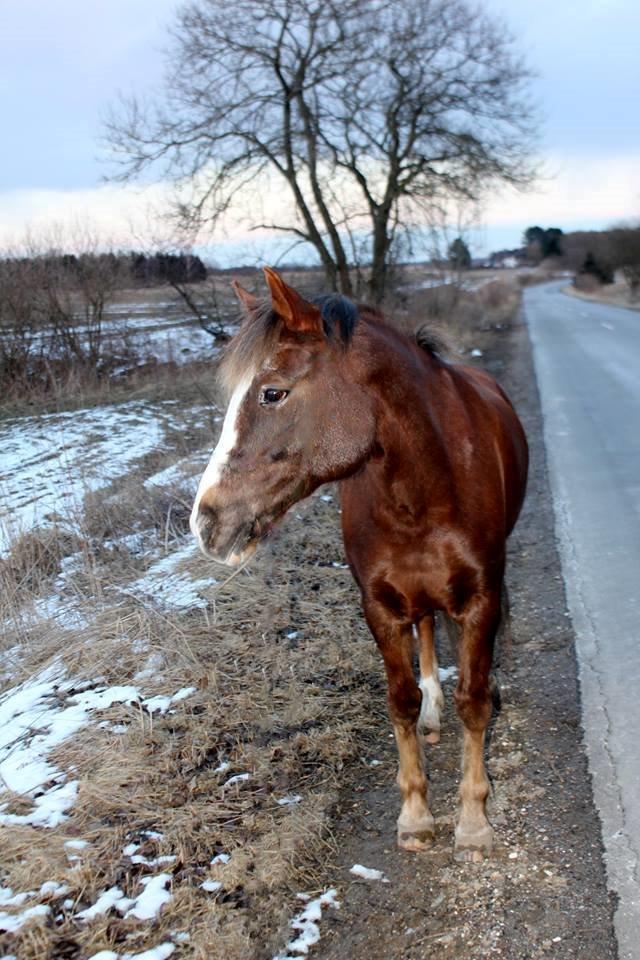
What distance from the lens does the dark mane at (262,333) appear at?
264 cm

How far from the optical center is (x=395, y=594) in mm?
3039

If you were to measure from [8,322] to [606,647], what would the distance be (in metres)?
13.9

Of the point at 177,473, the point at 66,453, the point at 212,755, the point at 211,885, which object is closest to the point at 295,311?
the point at 211,885

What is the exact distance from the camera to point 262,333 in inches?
104

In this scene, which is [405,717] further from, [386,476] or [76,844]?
[76,844]

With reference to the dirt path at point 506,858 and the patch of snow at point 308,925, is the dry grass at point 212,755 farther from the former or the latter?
the dirt path at point 506,858

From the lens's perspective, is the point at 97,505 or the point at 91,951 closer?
the point at 91,951

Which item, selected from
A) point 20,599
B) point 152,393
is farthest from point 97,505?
point 152,393

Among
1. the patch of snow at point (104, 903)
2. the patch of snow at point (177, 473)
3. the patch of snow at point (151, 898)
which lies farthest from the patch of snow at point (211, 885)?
the patch of snow at point (177, 473)

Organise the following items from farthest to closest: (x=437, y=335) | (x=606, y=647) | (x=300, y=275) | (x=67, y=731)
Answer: (x=300, y=275), (x=606, y=647), (x=67, y=731), (x=437, y=335)

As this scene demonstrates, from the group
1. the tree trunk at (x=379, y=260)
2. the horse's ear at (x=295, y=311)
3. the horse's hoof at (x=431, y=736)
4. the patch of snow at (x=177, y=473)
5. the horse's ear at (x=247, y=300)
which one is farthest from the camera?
the tree trunk at (x=379, y=260)

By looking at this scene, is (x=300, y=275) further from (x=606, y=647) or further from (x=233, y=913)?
(x=233, y=913)

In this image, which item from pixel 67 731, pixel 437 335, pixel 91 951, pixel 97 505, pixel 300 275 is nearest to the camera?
pixel 91 951

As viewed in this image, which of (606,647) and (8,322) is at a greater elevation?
(8,322)
